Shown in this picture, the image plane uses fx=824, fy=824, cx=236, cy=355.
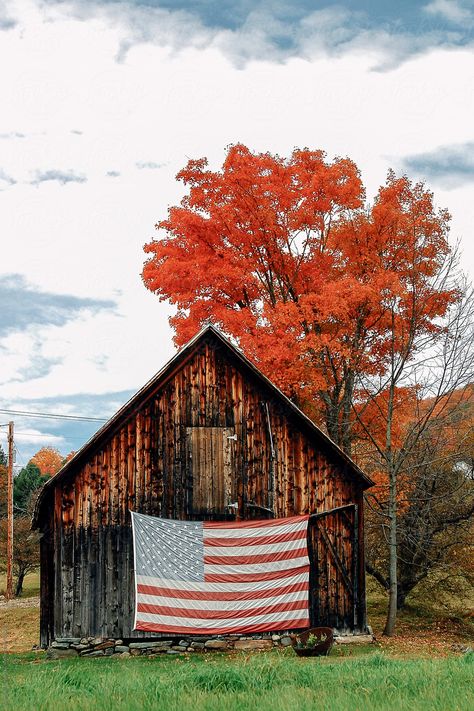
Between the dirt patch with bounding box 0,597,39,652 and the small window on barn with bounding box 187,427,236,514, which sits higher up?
the small window on barn with bounding box 187,427,236,514

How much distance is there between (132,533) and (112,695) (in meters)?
11.2

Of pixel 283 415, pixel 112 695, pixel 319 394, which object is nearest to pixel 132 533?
pixel 283 415

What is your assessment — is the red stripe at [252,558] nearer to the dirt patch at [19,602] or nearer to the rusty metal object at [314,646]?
the rusty metal object at [314,646]

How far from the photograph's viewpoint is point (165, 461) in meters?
20.3

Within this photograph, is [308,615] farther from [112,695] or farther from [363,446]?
[112,695]

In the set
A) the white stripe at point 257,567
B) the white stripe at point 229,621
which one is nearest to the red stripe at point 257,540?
the white stripe at point 257,567

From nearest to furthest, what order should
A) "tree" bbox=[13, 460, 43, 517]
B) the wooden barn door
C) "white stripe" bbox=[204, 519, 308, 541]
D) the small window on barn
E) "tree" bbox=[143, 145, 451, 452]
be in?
"white stripe" bbox=[204, 519, 308, 541], the small window on barn, the wooden barn door, "tree" bbox=[143, 145, 451, 452], "tree" bbox=[13, 460, 43, 517]

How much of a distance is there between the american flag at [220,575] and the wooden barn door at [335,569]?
1.45ft

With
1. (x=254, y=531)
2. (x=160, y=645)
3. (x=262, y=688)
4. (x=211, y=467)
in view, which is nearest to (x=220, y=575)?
(x=254, y=531)

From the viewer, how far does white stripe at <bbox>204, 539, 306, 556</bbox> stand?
20.0 meters

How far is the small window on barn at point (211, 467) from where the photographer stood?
20.4 metres

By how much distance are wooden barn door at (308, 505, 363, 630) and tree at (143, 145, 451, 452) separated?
4059 mm

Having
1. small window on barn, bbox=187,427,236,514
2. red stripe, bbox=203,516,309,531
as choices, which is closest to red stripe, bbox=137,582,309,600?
red stripe, bbox=203,516,309,531

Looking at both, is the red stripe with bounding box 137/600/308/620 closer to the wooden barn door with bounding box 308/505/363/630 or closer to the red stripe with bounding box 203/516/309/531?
the wooden barn door with bounding box 308/505/363/630
